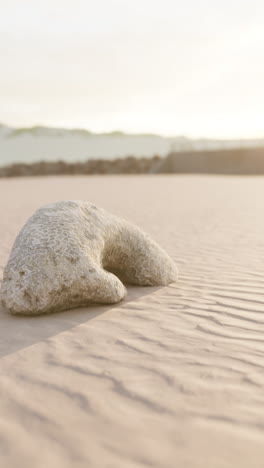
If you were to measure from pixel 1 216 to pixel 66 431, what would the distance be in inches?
328

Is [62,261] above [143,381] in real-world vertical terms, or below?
above

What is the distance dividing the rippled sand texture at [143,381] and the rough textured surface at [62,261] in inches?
4.7

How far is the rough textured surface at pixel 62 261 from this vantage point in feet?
10.8

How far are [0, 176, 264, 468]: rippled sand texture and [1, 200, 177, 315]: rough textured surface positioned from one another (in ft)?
0.40

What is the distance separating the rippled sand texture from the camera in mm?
1786

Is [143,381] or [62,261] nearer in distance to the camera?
[143,381]

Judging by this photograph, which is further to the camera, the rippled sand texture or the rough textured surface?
the rough textured surface

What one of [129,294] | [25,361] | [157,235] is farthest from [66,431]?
[157,235]

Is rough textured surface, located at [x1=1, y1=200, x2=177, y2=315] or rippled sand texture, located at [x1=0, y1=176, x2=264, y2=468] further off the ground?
rough textured surface, located at [x1=1, y1=200, x2=177, y2=315]

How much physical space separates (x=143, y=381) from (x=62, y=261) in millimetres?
1283

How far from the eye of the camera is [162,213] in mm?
10125

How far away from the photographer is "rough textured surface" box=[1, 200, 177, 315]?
3.28m

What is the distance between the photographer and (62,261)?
3322 mm

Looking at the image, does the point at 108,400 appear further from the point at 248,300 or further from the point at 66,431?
the point at 248,300
